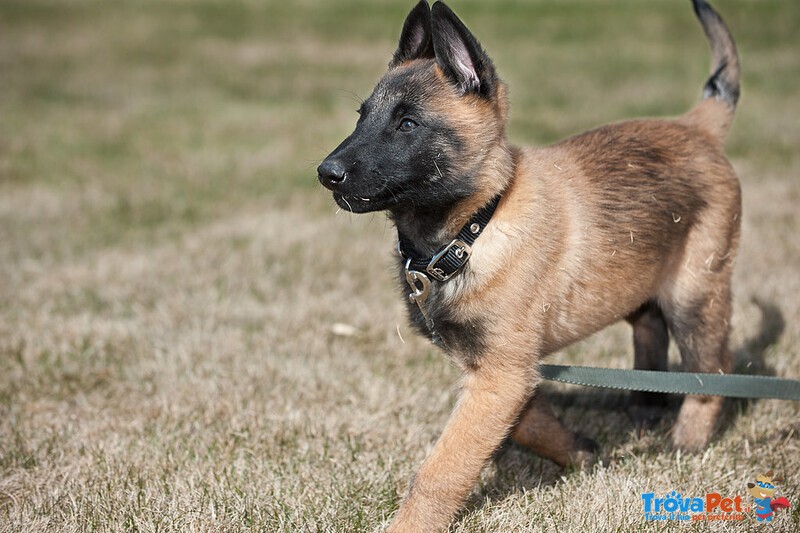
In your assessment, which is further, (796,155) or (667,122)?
(796,155)

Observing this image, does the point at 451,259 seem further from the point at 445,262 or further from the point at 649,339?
the point at 649,339

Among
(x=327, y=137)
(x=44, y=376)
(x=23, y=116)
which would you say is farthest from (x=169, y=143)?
(x=44, y=376)

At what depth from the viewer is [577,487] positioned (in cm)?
342

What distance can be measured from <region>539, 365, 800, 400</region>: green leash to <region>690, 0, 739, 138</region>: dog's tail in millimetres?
1285

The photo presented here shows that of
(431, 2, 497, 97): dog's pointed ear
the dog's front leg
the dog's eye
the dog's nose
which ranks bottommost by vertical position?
the dog's front leg

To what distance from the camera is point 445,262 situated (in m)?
3.10

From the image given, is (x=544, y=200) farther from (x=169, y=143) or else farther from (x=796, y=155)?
(x=169, y=143)

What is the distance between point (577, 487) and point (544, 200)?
45.2 inches

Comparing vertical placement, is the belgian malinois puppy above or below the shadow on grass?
above

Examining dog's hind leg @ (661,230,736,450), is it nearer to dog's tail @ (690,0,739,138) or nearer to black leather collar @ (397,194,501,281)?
dog's tail @ (690,0,739,138)

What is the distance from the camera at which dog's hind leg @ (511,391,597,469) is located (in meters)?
3.49

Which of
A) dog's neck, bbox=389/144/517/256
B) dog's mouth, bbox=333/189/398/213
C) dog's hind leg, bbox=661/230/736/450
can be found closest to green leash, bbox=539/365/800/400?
dog's hind leg, bbox=661/230/736/450

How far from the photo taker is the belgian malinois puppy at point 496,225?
3.00 metres

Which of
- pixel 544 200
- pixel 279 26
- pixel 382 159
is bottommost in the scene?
pixel 279 26
